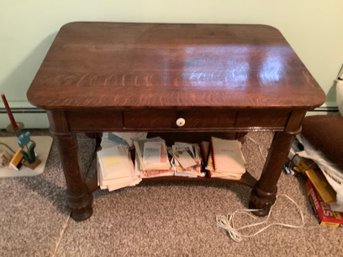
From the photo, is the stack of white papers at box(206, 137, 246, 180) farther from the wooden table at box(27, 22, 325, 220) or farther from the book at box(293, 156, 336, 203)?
the book at box(293, 156, 336, 203)

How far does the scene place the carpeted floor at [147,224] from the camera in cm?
103

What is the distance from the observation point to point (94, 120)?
828mm

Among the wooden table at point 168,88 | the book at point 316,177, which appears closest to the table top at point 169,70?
the wooden table at point 168,88

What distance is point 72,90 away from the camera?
792 mm

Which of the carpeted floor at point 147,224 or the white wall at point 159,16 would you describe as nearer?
the carpeted floor at point 147,224

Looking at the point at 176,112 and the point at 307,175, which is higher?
the point at 176,112

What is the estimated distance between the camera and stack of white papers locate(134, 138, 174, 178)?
108 cm

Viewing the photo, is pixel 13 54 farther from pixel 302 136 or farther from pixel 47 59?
pixel 302 136

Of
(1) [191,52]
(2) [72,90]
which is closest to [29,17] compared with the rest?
(2) [72,90]

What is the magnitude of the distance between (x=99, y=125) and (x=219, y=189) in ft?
2.03

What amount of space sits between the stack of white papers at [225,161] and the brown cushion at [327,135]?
1.09 feet

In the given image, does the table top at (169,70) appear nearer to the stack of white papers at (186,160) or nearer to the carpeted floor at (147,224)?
the stack of white papers at (186,160)

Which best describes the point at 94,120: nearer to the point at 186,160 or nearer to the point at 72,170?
the point at 72,170

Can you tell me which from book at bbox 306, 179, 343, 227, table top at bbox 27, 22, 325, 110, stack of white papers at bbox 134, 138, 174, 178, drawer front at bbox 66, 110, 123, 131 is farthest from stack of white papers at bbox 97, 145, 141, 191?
book at bbox 306, 179, 343, 227
